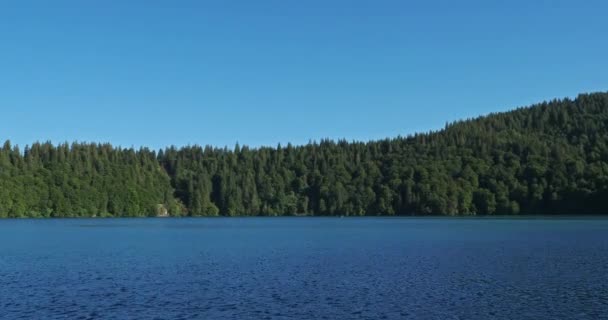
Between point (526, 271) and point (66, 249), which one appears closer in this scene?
point (526, 271)

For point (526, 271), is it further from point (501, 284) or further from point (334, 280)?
point (334, 280)

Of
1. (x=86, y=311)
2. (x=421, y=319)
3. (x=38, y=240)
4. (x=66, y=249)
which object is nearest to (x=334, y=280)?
(x=421, y=319)

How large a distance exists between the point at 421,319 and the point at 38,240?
315ft

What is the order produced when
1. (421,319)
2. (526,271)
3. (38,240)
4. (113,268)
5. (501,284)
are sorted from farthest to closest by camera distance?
1. (38,240)
2. (113,268)
3. (526,271)
4. (501,284)
5. (421,319)

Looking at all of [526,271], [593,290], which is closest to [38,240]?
[526,271]

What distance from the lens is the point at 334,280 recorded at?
205 feet

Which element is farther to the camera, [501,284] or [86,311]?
[501,284]

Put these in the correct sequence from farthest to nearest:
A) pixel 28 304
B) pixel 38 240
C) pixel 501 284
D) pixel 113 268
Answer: pixel 38 240, pixel 113 268, pixel 501 284, pixel 28 304

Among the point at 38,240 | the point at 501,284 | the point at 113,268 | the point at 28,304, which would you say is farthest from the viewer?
the point at 38,240

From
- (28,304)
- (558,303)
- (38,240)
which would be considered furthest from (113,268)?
(38,240)

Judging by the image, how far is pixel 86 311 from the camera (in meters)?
46.4

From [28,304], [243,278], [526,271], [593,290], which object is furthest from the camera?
[526,271]

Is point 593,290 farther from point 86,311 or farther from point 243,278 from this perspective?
point 86,311

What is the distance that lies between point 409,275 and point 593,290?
17.7 m
